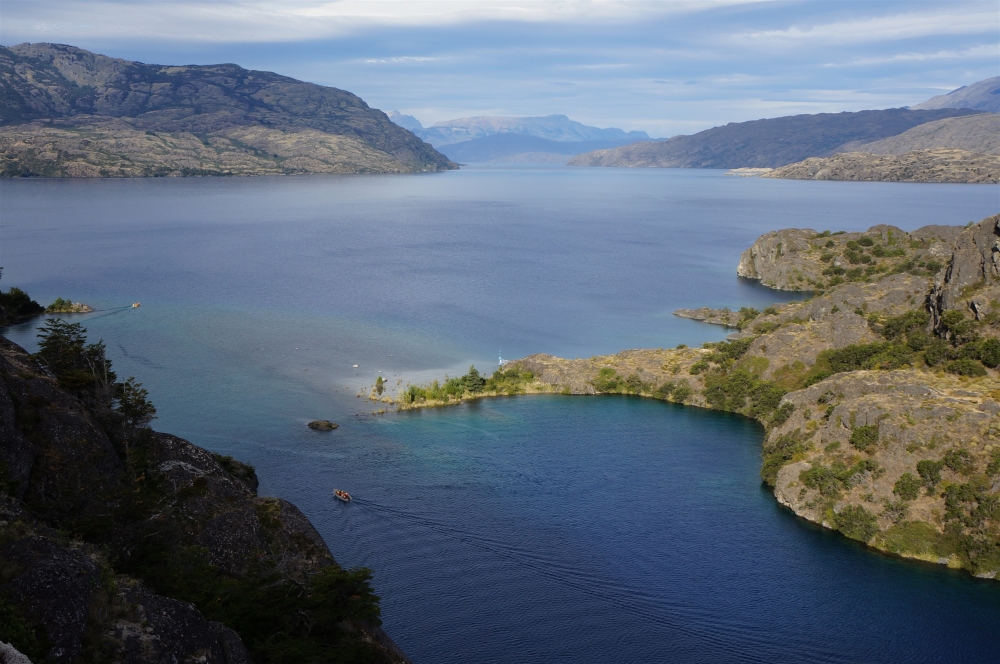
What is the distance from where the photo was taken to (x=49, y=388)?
119ft

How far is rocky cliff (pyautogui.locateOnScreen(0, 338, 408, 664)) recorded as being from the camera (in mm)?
22188

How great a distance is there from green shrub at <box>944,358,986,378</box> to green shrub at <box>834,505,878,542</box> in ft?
55.7

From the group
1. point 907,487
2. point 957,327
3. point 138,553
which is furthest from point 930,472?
point 138,553

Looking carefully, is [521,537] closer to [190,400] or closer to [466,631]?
[466,631]

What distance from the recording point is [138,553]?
101ft

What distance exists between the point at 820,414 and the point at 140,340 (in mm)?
77937

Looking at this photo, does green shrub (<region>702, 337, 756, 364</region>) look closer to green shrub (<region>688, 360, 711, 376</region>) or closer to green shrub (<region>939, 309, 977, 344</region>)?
green shrub (<region>688, 360, 711, 376</region>)

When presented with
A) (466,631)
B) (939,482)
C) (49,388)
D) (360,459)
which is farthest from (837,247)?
(49,388)

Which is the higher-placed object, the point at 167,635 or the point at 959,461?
the point at 167,635

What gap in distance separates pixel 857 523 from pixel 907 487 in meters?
4.20

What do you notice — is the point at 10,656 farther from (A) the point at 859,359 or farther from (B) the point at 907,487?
(A) the point at 859,359

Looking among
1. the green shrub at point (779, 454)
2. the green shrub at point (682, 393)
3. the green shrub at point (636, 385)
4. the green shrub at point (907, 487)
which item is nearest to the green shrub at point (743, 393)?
the green shrub at point (682, 393)

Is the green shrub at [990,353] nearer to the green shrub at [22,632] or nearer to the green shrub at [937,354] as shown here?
the green shrub at [937,354]

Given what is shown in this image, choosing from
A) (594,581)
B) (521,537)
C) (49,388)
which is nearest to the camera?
(49,388)
